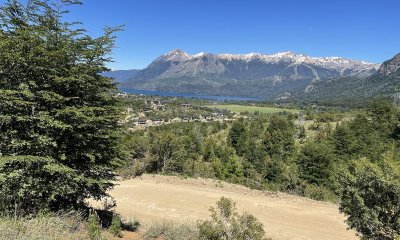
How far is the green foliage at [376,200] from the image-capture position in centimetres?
1104

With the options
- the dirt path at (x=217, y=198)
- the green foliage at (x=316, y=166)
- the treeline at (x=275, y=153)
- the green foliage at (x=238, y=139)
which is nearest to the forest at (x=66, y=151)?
the dirt path at (x=217, y=198)

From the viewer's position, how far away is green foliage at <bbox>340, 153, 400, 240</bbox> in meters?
11.0

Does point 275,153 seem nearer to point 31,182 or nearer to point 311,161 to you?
point 311,161

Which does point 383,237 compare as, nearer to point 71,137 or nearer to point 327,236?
point 327,236

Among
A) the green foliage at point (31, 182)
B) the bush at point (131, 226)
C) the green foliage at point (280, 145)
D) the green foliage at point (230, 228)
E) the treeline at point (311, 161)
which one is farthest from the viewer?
the green foliage at point (280, 145)

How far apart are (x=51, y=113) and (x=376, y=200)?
1095 centimetres

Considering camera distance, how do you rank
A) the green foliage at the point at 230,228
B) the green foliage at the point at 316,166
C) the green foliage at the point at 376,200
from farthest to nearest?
the green foliage at the point at 316,166 → the green foliage at the point at 376,200 → the green foliage at the point at 230,228

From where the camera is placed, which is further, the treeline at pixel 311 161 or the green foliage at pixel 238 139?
the green foliage at pixel 238 139

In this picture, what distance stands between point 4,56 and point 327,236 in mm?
18511

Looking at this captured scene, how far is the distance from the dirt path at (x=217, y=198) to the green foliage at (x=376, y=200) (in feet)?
25.0

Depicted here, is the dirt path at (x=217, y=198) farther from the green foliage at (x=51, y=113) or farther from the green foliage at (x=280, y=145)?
the green foliage at (x=280, y=145)

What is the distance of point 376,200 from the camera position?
11453 millimetres

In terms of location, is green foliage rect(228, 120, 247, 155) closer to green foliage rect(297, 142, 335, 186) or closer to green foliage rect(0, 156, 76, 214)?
green foliage rect(297, 142, 335, 186)

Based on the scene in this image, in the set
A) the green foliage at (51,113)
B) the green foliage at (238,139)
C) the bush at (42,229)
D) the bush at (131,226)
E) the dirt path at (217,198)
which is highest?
the green foliage at (51,113)
